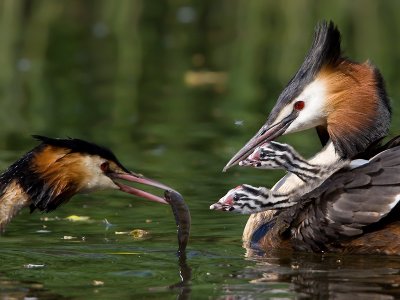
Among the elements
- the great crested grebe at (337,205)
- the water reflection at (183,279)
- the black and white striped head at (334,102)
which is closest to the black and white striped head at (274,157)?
the great crested grebe at (337,205)

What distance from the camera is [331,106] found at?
9453mm

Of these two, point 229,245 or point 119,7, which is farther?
point 119,7

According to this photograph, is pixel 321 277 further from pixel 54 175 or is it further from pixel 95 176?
pixel 54 175

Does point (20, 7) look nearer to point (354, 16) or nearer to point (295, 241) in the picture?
point (354, 16)

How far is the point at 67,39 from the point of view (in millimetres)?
21609

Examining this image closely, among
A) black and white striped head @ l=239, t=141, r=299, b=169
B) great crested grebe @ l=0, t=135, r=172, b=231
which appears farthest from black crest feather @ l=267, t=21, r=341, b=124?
A: great crested grebe @ l=0, t=135, r=172, b=231

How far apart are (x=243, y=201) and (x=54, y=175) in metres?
1.36

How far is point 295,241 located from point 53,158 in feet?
6.07

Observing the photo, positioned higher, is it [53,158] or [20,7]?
[20,7]

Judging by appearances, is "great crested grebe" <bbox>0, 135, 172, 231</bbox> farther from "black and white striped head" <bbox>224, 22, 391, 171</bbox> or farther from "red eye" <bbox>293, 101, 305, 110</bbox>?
"red eye" <bbox>293, 101, 305, 110</bbox>

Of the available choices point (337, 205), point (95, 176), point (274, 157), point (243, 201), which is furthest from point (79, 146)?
point (337, 205)

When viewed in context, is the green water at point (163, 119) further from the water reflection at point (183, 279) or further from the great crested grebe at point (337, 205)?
the great crested grebe at point (337, 205)

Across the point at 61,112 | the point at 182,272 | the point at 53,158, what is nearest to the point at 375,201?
the point at 182,272

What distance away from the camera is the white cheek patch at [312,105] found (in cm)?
Result: 947
